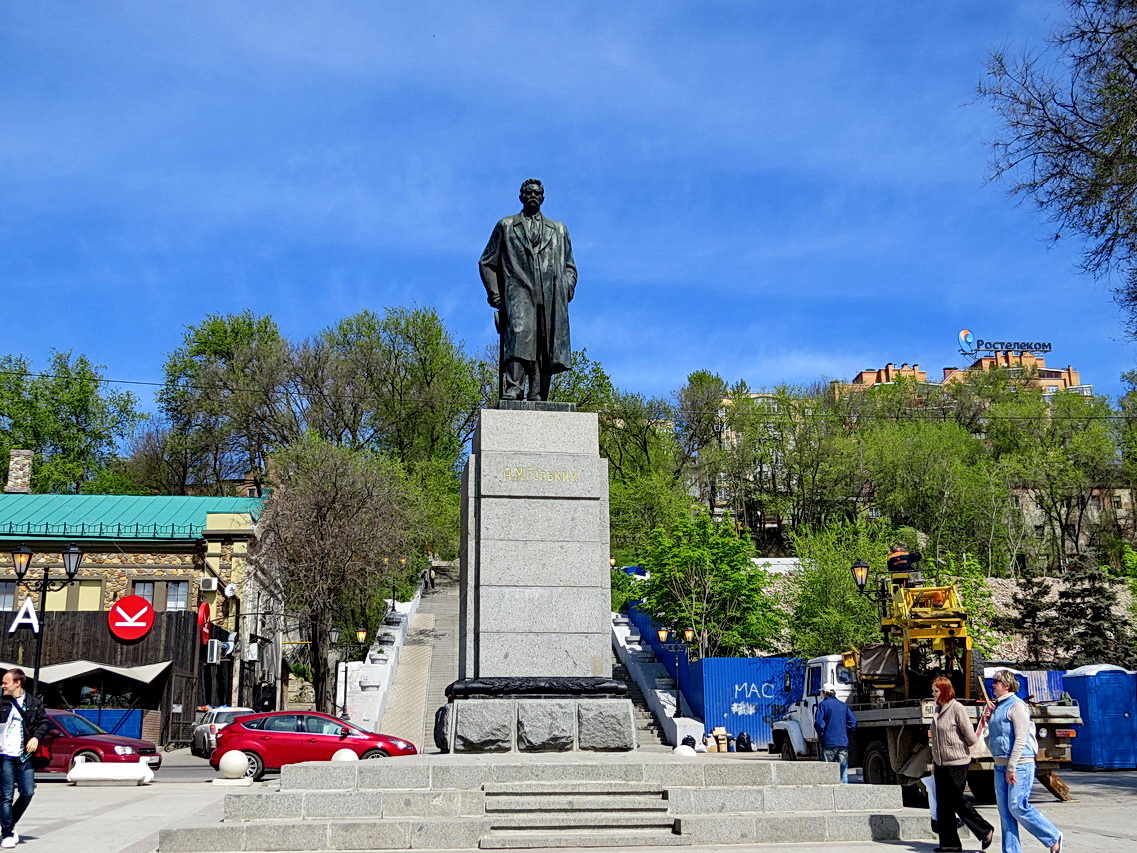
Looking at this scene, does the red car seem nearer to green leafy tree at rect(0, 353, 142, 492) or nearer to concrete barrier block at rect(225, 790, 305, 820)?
concrete barrier block at rect(225, 790, 305, 820)

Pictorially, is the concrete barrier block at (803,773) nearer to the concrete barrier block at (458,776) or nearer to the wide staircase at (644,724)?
the concrete barrier block at (458,776)

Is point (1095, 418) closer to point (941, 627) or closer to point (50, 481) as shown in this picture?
point (941, 627)

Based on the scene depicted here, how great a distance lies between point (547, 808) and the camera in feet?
A: 28.9

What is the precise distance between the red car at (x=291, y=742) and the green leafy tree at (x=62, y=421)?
115 feet

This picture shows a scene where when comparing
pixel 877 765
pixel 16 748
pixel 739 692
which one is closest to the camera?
pixel 16 748

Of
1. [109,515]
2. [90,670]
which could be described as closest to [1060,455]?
[109,515]

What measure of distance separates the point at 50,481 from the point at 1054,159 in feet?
163

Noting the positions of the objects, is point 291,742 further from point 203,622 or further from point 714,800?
point 714,800

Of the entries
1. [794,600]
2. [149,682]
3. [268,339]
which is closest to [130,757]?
[149,682]

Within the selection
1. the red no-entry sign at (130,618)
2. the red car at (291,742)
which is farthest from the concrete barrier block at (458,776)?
the red no-entry sign at (130,618)

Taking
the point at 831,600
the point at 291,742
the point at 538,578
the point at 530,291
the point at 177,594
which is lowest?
the point at 291,742

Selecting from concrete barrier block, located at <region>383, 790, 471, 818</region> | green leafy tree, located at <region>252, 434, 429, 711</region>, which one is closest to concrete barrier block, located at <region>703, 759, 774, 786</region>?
concrete barrier block, located at <region>383, 790, 471, 818</region>

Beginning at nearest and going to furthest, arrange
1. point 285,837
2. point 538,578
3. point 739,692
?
point 285,837, point 538,578, point 739,692

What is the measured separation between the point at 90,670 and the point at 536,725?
23924mm
